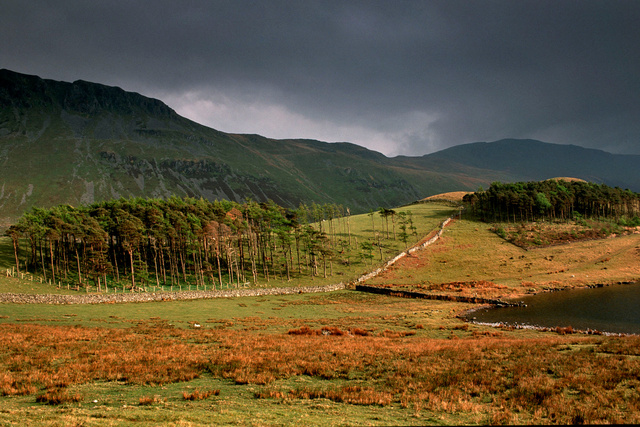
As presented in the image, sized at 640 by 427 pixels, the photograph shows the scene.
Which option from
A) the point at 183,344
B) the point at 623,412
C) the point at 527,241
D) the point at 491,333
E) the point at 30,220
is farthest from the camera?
the point at 527,241

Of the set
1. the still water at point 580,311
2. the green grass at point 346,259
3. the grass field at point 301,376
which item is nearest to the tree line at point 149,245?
the green grass at point 346,259

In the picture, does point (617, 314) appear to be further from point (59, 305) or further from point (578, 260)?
point (59, 305)

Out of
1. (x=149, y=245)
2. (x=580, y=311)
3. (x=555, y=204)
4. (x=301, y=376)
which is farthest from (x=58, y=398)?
(x=555, y=204)

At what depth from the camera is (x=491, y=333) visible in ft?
119

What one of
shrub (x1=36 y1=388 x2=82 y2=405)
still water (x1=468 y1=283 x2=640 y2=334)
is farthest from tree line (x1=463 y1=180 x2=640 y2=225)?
shrub (x1=36 y1=388 x2=82 y2=405)

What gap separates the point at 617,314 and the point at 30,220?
118 meters

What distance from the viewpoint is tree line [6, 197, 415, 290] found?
75.4m

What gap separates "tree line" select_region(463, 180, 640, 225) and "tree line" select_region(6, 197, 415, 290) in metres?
75.5

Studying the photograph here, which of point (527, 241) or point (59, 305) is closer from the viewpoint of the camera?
point (59, 305)

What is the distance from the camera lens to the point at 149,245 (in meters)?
89.0

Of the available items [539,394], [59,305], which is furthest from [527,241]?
[59,305]

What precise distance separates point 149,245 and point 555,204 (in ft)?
516

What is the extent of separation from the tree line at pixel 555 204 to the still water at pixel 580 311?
3022 inches

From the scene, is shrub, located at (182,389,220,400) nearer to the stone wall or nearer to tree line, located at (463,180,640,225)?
the stone wall
